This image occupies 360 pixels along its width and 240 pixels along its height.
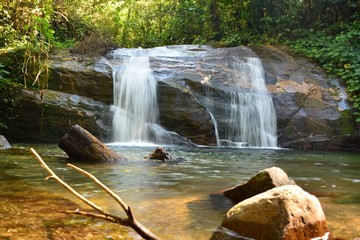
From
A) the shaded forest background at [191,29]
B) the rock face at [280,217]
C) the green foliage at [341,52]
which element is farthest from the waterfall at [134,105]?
the rock face at [280,217]

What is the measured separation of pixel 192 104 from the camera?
12.3 metres

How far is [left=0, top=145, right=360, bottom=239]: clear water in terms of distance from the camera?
3568 mm

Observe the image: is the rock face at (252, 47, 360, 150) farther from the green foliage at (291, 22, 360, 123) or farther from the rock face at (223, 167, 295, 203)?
the rock face at (223, 167, 295, 203)

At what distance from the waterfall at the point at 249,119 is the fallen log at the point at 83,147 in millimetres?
5363

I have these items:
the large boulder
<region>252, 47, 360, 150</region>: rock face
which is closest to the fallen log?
the large boulder

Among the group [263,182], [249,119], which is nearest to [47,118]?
[249,119]

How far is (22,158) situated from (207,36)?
43.2 feet

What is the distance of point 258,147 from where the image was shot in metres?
12.1

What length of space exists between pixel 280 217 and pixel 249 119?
9.90m

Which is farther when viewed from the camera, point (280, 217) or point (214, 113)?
point (214, 113)

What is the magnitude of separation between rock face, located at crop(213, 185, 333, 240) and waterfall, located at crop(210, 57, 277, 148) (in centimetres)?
910

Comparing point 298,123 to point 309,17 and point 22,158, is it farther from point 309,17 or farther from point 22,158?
point 22,158

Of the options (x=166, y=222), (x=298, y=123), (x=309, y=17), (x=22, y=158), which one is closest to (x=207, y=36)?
(x=309, y=17)

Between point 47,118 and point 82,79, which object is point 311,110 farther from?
point 47,118
